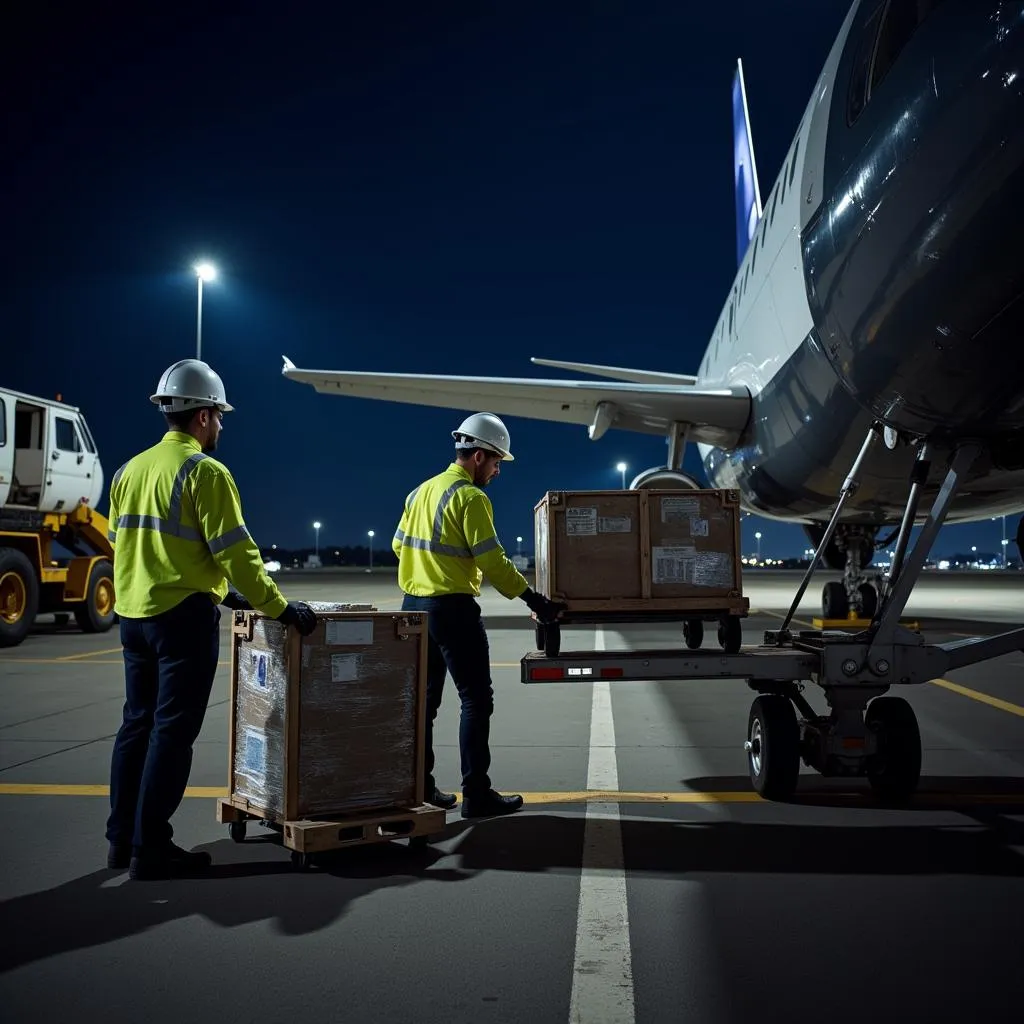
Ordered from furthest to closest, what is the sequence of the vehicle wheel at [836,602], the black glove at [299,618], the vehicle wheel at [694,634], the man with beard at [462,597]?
the vehicle wheel at [836,602] → the vehicle wheel at [694,634] → the man with beard at [462,597] → the black glove at [299,618]

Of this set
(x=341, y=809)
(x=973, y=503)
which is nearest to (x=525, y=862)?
(x=341, y=809)

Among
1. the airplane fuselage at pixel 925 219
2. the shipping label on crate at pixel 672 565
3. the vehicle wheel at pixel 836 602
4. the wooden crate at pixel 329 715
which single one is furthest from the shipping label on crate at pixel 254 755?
the vehicle wheel at pixel 836 602

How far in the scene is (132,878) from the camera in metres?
3.79

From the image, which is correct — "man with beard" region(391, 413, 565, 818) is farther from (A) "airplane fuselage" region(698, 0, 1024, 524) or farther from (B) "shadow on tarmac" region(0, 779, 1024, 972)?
(A) "airplane fuselage" region(698, 0, 1024, 524)

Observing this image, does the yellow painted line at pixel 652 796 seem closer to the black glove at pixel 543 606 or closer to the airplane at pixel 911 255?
the black glove at pixel 543 606

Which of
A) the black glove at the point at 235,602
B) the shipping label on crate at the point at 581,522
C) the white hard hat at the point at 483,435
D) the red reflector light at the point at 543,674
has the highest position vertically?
the white hard hat at the point at 483,435

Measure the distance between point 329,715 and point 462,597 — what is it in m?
1.17

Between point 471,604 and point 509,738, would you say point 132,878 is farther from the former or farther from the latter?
point 509,738

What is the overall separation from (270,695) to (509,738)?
114 inches

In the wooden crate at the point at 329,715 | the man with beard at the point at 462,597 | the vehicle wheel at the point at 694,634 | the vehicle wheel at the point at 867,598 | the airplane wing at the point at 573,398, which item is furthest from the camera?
the vehicle wheel at the point at 867,598

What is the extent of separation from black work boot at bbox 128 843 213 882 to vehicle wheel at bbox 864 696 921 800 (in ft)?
10.9

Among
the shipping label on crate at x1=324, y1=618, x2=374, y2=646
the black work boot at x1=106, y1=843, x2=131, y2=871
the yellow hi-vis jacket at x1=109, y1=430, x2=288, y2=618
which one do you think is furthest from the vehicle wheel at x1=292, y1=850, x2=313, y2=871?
A: the yellow hi-vis jacket at x1=109, y1=430, x2=288, y2=618

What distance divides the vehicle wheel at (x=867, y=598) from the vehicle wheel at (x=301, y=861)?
1212 centimetres

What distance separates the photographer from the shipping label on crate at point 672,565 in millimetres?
5066
